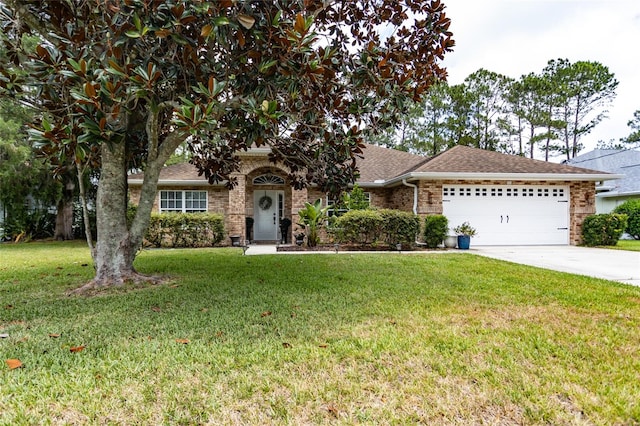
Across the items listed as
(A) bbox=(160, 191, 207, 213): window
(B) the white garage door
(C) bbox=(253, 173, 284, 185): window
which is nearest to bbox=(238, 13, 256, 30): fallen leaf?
(B) the white garage door

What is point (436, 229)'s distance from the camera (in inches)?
476

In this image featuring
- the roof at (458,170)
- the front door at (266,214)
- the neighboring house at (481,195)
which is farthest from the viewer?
the front door at (266,214)

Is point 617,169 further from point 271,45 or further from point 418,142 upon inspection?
point 271,45

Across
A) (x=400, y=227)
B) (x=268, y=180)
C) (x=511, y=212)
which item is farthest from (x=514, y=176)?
(x=268, y=180)

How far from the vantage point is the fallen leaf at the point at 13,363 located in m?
2.83

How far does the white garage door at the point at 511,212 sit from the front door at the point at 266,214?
7.13 metres

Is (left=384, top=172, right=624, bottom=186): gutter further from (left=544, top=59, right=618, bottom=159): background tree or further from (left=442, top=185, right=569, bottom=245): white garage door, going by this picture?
(left=544, top=59, right=618, bottom=159): background tree

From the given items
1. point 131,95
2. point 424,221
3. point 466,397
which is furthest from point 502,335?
point 424,221

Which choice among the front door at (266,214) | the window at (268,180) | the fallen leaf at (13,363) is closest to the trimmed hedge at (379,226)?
the window at (268,180)

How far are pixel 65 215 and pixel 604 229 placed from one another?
21.9 meters

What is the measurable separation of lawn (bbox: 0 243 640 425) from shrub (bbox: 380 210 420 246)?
19.5ft

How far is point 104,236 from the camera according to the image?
5805 mm

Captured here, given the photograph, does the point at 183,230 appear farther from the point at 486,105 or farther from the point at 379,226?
the point at 486,105

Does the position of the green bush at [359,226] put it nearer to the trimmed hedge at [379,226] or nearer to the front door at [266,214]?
the trimmed hedge at [379,226]
